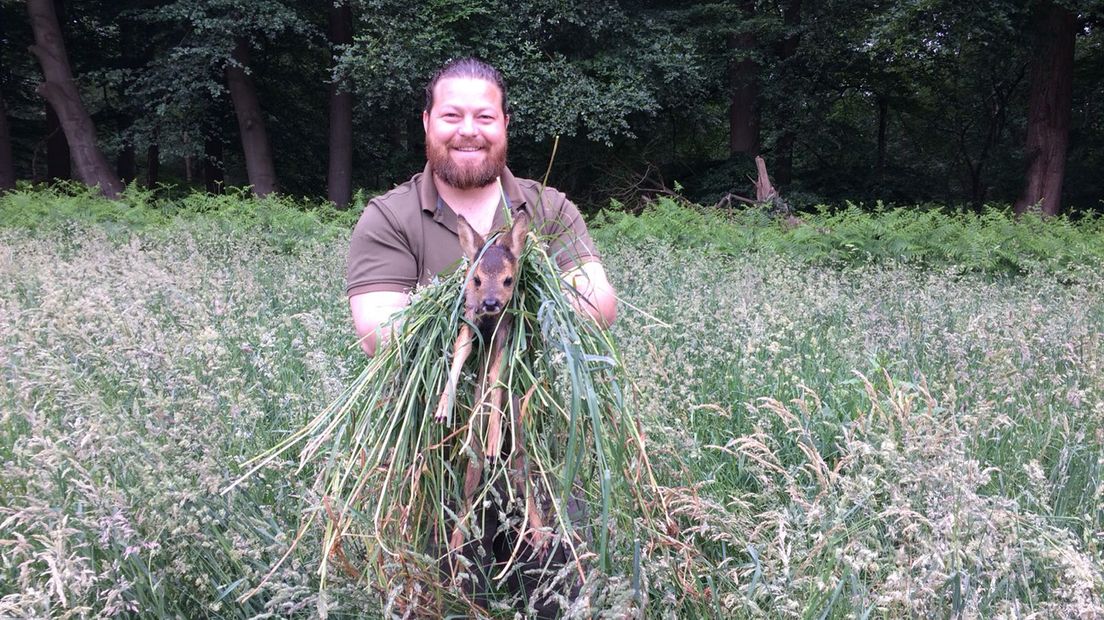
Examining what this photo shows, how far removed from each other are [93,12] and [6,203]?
1106 cm

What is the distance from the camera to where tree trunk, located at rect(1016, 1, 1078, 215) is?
47.9 ft

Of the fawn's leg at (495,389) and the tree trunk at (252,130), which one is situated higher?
the tree trunk at (252,130)

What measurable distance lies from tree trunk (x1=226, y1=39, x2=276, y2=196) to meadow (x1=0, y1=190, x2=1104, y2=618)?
40.5 ft

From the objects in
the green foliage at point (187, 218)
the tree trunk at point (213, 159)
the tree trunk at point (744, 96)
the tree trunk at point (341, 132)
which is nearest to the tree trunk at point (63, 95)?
the tree trunk at point (213, 159)

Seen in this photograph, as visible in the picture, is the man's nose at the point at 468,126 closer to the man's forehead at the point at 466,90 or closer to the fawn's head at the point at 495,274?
the man's forehead at the point at 466,90

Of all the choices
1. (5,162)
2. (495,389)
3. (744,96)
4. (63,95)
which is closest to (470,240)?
(495,389)

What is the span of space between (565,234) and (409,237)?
20.1 inches

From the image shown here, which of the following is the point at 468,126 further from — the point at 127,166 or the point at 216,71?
the point at 127,166

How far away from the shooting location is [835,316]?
→ 15.4 feet

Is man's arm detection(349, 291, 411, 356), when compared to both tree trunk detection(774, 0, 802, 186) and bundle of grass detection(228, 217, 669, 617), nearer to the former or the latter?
bundle of grass detection(228, 217, 669, 617)

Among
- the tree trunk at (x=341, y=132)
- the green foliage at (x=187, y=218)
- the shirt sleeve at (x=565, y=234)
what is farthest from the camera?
the tree trunk at (x=341, y=132)

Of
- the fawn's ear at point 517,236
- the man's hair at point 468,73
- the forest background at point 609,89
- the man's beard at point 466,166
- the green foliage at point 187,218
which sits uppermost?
the forest background at point 609,89

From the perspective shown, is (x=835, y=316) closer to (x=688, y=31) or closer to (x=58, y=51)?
(x=688, y=31)

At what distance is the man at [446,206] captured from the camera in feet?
7.32
